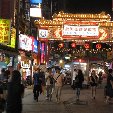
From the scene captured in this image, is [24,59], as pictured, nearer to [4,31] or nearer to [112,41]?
[112,41]

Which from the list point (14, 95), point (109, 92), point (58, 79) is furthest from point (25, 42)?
point (14, 95)

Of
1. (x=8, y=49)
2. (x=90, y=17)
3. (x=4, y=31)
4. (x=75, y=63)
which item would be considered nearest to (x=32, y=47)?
(x=75, y=63)

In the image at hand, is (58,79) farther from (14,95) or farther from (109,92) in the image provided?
(14,95)

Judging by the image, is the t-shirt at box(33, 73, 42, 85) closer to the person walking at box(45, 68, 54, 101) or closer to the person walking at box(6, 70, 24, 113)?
the person walking at box(45, 68, 54, 101)

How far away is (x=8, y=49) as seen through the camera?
117 ft

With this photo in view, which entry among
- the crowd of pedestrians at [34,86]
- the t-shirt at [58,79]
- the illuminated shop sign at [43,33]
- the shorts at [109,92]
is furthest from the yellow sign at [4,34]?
the shorts at [109,92]

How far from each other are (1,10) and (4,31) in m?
7.16

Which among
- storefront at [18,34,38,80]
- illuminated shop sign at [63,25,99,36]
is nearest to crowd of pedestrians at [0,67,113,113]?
illuminated shop sign at [63,25,99,36]

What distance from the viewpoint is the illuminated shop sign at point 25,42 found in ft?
136

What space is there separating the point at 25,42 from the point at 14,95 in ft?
105

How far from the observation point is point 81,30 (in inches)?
1591

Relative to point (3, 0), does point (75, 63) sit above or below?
below

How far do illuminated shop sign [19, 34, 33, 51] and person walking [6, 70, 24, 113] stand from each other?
30.0m

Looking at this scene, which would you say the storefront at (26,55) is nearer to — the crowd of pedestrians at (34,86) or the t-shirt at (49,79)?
the t-shirt at (49,79)
